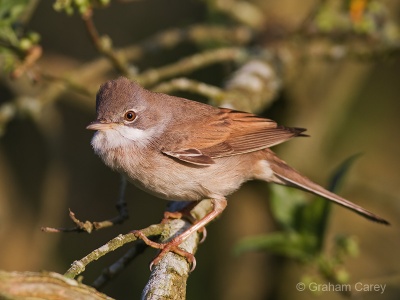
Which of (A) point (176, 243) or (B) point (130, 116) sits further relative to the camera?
(B) point (130, 116)

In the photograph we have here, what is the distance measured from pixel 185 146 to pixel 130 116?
41cm

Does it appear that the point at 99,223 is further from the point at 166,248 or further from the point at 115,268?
the point at 166,248

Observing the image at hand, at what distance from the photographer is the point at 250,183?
616cm

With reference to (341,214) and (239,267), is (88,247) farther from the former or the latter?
(341,214)

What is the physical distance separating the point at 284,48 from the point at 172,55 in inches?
83.5

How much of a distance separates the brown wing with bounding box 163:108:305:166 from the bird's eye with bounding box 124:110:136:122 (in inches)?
12.8

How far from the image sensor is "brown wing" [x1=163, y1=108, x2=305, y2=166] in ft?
13.6

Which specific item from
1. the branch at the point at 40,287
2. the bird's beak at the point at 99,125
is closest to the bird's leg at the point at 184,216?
the bird's beak at the point at 99,125

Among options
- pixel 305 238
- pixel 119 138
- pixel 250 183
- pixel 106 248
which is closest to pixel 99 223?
pixel 106 248

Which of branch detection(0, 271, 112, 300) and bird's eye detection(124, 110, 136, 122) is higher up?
bird's eye detection(124, 110, 136, 122)

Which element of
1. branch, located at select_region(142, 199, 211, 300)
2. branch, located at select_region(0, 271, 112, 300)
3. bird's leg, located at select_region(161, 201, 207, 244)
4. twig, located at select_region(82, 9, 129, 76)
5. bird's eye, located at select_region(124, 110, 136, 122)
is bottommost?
branch, located at select_region(0, 271, 112, 300)

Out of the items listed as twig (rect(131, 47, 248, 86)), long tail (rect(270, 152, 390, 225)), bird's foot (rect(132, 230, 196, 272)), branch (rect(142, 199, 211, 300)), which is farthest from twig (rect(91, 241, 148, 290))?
twig (rect(131, 47, 248, 86))

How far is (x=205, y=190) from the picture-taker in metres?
3.99

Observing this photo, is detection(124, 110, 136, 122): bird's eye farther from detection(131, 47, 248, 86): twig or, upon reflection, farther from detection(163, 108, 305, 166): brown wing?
detection(131, 47, 248, 86): twig
